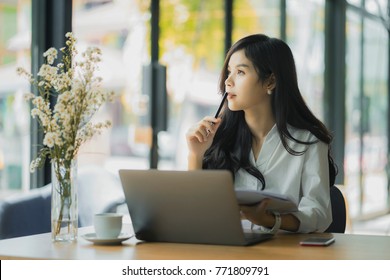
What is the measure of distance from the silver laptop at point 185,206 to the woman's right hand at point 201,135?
1.78ft

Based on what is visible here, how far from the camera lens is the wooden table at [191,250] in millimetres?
1745

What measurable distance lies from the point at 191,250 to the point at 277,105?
0.81m

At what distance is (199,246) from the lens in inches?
74.7

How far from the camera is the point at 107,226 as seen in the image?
6.46ft

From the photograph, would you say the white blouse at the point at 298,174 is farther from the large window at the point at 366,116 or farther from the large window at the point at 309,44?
the large window at the point at 366,116

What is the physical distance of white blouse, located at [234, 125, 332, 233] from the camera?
2.30 metres

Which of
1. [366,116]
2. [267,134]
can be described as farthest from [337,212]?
[366,116]

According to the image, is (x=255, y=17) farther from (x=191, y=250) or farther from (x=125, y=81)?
(x=191, y=250)

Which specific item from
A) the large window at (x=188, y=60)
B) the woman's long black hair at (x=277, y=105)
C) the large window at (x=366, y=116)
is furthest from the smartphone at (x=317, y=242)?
the large window at (x=366, y=116)
